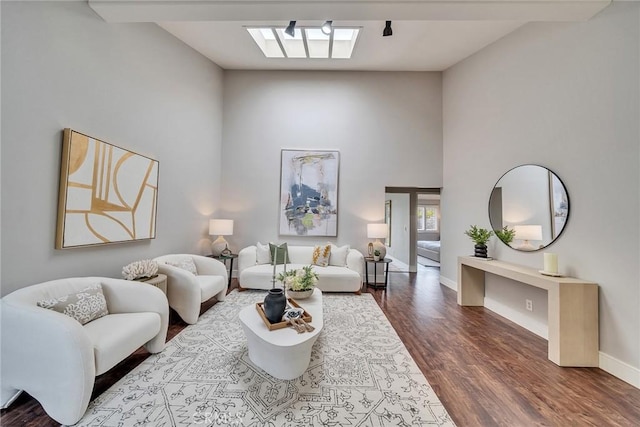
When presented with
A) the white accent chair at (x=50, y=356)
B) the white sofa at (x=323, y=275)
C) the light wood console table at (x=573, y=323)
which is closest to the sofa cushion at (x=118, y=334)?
the white accent chair at (x=50, y=356)

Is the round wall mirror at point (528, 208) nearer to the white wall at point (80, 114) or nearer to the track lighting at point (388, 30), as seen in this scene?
the track lighting at point (388, 30)

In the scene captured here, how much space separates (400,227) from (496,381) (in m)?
5.51

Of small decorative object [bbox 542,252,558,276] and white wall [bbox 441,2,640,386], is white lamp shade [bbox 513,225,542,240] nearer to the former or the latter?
white wall [bbox 441,2,640,386]

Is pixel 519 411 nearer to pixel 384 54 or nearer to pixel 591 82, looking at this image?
pixel 591 82

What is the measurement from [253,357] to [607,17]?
14.9 feet

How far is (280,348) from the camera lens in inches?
70.1

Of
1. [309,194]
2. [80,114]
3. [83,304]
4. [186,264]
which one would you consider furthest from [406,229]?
[80,114]

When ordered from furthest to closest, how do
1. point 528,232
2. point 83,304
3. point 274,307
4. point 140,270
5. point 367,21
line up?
1. point 367,21
2. point 528,232
3. point 140,270
4. point 274,307
5. point 83,304

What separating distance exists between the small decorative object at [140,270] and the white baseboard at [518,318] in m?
4.48

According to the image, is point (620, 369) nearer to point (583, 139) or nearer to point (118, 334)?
point (583, 139)

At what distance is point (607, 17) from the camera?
2330 millimetres

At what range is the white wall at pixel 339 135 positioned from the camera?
5.05m

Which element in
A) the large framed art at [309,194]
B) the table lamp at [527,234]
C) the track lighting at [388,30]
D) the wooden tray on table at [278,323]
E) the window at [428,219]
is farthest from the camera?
the window at [428,219]

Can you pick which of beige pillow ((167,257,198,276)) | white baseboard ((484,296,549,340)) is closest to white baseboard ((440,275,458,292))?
white baseboard ((484,296,549,340))
